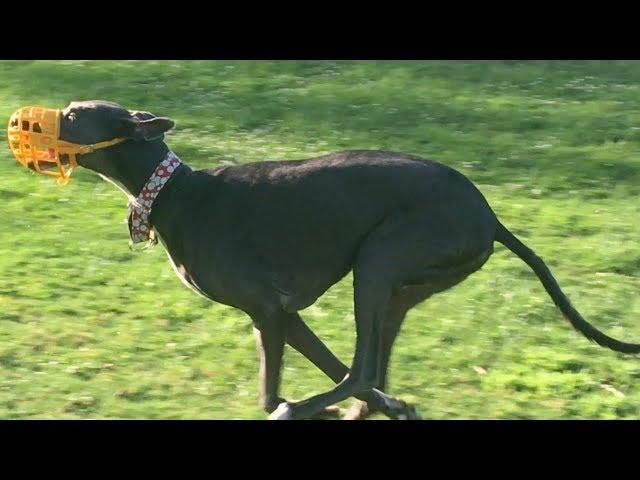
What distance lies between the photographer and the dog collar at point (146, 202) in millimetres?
6910

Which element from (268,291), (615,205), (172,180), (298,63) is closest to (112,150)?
(172,180)

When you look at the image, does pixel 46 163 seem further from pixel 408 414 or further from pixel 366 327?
pixel 408 414

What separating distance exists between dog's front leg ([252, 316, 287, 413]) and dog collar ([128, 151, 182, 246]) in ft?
2.32

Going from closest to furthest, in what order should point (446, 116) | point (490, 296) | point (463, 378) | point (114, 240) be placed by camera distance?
point (463, 378)
point (490, 296)
point (114, 240)
point (446, 116)

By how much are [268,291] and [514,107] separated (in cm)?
732

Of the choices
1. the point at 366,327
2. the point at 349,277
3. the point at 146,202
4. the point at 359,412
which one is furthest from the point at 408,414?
the point at 349,277

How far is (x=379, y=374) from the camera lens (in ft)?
22.9

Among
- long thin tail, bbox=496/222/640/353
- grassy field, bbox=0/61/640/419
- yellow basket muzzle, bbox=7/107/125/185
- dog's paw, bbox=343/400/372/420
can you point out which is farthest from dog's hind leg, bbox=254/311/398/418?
yellow basket muzzle, bbox=7/107/125/185

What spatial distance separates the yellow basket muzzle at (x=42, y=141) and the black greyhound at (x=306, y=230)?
0.04 meters

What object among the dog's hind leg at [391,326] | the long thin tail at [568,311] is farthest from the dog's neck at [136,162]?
the long thin tail at [568,311]

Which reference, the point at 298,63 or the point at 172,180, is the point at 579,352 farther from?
the point at 298,63

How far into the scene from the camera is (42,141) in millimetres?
6895

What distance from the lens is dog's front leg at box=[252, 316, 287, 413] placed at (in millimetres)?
6844

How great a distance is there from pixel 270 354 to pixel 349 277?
281cm
